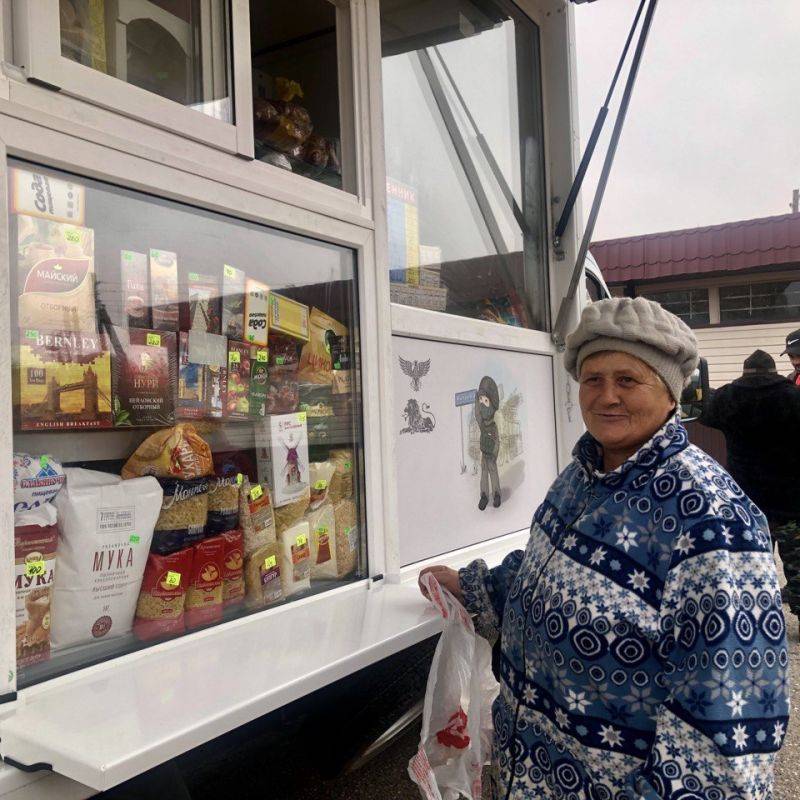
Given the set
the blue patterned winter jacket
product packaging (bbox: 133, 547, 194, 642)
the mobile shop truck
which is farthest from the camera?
product packaging (bbox: 133, 547, 194, 642)

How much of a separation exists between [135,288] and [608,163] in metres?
2.04

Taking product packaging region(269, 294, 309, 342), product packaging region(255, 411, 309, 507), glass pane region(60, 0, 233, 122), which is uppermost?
glass pane region(60, 0, 233, 122)

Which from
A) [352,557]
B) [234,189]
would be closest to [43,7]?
[234,189]

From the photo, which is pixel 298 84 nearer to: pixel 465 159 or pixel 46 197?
pixel 465 159

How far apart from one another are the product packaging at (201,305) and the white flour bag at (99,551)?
428 millimetres

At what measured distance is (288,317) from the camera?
215 centimetres

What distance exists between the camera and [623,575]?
1359 mm

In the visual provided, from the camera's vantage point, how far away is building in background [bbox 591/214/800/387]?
10234mm

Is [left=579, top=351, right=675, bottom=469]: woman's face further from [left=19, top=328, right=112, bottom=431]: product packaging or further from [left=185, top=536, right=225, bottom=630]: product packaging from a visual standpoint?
[left=19, top=328, right=112, bottom=431]: product packaging

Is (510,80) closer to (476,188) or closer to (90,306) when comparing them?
(476,188)

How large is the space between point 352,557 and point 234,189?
3.62 feet

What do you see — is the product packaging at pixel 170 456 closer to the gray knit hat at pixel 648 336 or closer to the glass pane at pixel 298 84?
the glass pane at pixel 298 84

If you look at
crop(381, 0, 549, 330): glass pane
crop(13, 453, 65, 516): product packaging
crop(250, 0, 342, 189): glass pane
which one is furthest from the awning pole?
crop(13, 453, 65, 516): product packaging

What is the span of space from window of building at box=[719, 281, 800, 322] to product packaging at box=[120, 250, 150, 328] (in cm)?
1146
